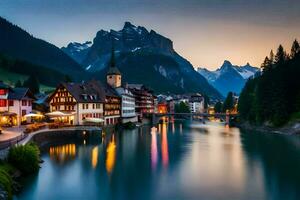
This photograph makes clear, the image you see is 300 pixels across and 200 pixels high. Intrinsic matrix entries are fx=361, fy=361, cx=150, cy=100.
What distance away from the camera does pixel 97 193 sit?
39.0 m

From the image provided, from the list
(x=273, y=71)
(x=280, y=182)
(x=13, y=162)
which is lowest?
(x=280, y=182)

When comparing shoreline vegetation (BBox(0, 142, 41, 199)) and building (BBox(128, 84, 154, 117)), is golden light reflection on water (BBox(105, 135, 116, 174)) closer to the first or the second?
shoreline vegetation (BBox(0, 142, 41, 199))

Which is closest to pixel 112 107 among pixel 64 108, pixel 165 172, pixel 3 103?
pixel 64 108

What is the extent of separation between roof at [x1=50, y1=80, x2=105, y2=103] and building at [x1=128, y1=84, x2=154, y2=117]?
43.1 meters

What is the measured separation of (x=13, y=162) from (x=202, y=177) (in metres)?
23.5

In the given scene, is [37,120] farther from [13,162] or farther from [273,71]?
[273,71]

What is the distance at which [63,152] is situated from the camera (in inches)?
2515

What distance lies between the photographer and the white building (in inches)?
5212

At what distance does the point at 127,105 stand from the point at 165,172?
9010cm

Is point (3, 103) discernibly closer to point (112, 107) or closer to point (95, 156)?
point (95, 156)

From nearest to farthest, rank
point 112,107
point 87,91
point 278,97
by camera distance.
→ point 87,91 < point 278,97 < point 112,107

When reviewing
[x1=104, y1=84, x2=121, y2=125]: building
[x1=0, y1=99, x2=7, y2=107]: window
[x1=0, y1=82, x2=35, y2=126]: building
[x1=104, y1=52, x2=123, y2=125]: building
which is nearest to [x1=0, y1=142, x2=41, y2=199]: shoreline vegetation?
[x1=0, y1=82, x2=35, y2=126]: building

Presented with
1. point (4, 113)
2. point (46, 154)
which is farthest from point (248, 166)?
point (4, 113)

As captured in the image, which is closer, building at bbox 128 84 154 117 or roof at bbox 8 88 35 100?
roof at bbox 8 88 35 100
